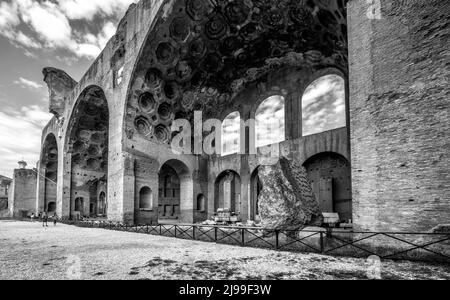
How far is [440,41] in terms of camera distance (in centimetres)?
666

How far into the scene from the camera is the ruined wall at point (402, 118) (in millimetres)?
6434

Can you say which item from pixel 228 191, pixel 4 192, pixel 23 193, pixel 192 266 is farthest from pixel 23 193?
pixel 192 266

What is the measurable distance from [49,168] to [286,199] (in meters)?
31.2

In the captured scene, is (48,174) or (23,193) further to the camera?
(23,193)

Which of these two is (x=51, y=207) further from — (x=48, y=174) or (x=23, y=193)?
(x=23, y=193)

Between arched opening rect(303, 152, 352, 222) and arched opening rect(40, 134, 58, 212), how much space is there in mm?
27392

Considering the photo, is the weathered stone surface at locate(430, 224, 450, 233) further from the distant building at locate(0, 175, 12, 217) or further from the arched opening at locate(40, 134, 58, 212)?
the distant building at locate(0, 175, 12, 217)

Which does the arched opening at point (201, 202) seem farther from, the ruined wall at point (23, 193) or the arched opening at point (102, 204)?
the ruined wall at point (23, 193)

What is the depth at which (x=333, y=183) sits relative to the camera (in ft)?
49.5

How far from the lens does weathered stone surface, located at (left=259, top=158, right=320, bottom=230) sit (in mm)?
8492

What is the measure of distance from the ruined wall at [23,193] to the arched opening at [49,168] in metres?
3.54

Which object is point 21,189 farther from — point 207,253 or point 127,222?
point 207,253

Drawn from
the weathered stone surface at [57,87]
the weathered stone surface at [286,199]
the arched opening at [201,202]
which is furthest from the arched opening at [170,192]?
the weathered stone surface at [57,87]

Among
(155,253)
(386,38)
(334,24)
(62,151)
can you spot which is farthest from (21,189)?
(386,38)
